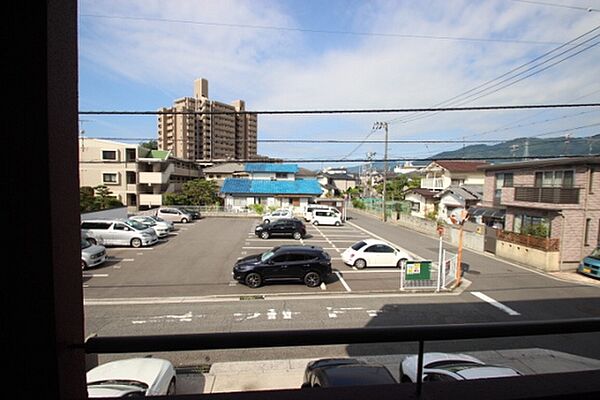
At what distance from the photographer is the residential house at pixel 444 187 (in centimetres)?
2761

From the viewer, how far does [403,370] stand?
376cm


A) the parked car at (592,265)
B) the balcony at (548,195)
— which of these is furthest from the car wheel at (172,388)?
the balcony at (548,195)

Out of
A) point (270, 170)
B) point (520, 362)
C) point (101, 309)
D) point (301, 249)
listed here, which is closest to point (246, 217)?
point (270, 170)

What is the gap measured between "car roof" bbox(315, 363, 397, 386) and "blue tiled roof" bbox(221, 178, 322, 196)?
27721 millimetres

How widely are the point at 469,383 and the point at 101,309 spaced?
28.9 feet

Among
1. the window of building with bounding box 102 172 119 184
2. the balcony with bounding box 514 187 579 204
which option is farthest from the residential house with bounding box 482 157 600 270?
the window of building with bounding box 102 172 119 184

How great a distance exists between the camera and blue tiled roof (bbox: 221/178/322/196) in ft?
102

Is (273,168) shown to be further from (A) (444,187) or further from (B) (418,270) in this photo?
(B) (418,270)

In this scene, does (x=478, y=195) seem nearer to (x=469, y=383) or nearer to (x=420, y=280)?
(x=420, y=280)

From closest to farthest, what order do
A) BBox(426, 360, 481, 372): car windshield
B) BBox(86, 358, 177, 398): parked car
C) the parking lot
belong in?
BBox(86, 358, 177, 398): parked car, BBox(426, 360, 481, 372): car windshield, the parking lot

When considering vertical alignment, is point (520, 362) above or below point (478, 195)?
below

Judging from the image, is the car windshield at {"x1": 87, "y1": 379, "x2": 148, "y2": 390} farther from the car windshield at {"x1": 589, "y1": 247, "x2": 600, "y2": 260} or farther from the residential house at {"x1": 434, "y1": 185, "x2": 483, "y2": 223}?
the residential house at {"x1": 434, "y1": 185, "x2": 483, "y2": 223}

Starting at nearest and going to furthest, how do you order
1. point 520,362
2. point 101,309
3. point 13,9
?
point 13,9 < point 520,362 < point 101,309

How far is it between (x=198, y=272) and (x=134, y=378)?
24.5ft
